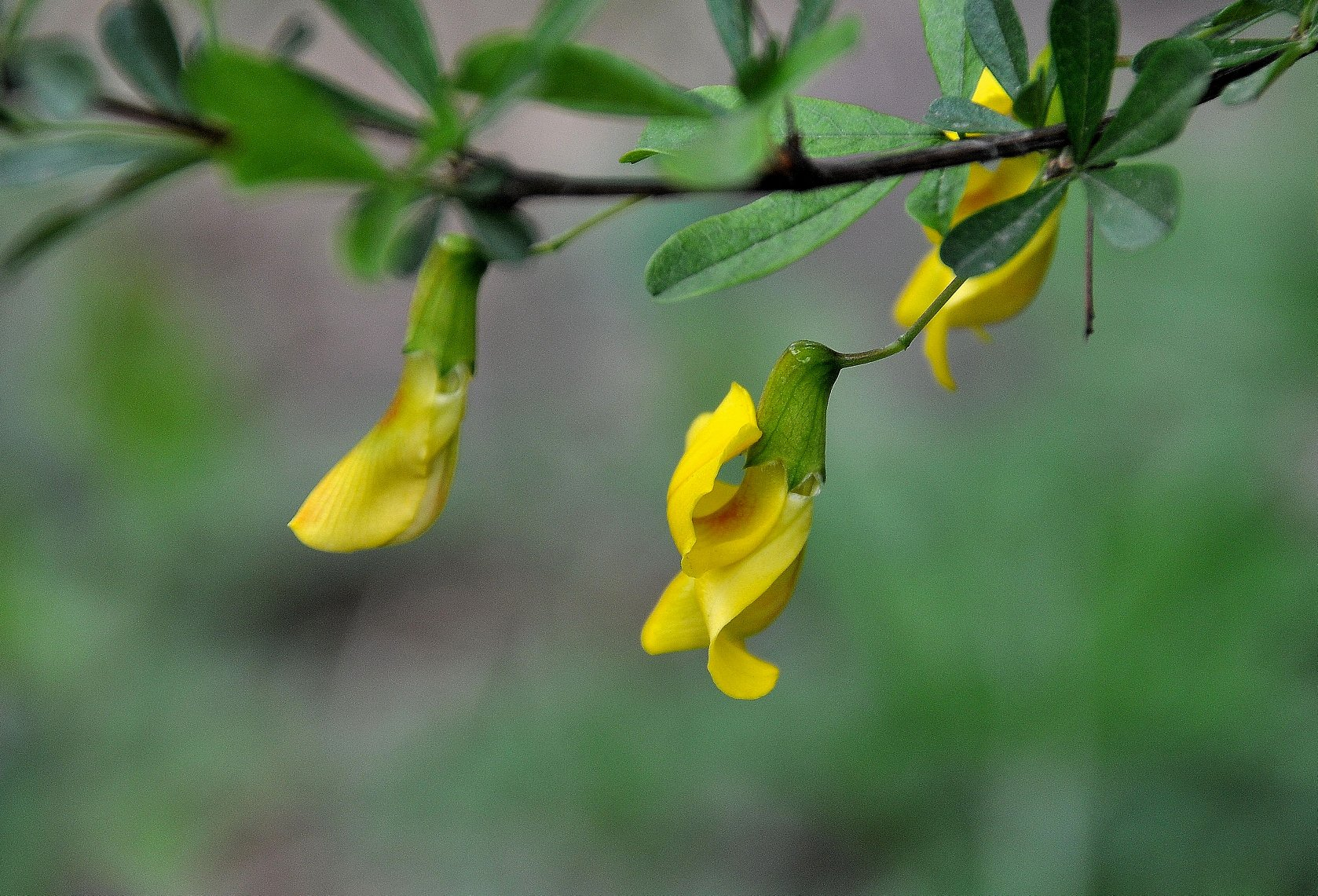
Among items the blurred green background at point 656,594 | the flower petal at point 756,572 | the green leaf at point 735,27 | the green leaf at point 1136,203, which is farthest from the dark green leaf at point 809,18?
the blurred green background at point 656,594

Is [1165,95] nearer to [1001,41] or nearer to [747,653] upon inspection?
[1001,41]

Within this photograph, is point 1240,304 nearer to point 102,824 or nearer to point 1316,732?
point 1316,732

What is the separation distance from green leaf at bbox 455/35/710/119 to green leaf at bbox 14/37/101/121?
12cm

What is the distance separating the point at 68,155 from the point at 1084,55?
344 millimetres

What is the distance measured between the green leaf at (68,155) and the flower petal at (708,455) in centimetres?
24

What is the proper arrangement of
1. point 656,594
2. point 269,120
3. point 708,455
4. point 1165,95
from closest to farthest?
point 269,120, point 1165,95, point 708,455, point 656,594

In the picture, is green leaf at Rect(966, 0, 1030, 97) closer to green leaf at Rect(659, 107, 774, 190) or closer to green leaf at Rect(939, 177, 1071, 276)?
green leaf at Rect(939, 177, 1071, 276)

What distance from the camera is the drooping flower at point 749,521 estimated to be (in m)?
0.48

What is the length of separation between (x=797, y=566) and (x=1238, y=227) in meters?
1.60

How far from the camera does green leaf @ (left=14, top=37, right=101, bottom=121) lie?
0.31 m

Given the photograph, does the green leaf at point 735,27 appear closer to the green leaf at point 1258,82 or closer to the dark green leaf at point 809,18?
the dark green leaf at point 809,18

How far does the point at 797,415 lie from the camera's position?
0.49 m

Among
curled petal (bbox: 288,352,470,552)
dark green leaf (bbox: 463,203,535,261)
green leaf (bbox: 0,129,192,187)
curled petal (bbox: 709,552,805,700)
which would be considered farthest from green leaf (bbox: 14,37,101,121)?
curled petal (bbox: 709,552,805,700)

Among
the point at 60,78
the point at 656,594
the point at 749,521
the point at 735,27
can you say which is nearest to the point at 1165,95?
the point at 735,27
